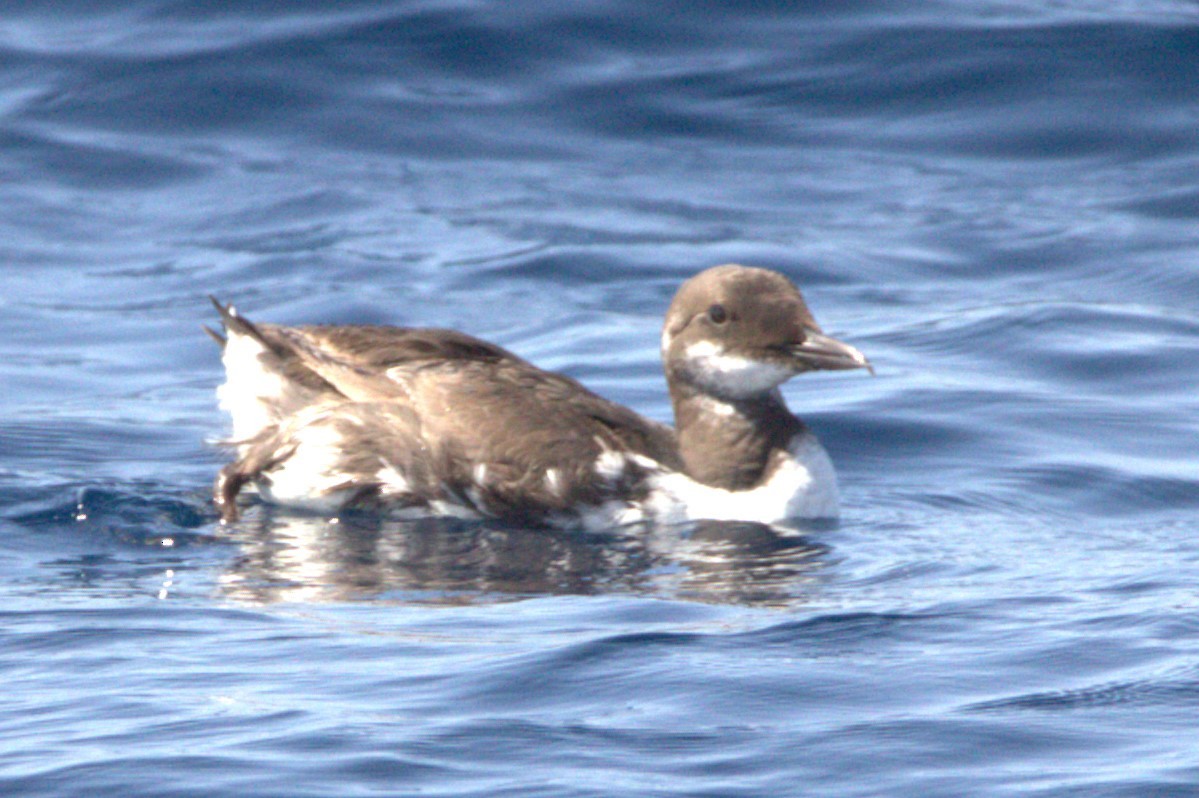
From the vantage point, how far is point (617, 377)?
11953mm

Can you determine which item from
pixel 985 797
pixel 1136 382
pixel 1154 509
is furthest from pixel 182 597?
pixel 1136 382

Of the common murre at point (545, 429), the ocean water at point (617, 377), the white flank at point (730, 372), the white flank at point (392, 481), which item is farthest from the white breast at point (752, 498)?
the white flank at point (392, 481)

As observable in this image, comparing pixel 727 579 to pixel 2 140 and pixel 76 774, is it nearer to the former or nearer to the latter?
pixel 76 774

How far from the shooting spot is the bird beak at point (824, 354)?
334 inches

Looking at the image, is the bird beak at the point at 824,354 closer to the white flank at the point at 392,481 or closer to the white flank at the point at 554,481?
the white flank at the point at 554,481

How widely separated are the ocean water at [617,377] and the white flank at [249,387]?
0.37 m

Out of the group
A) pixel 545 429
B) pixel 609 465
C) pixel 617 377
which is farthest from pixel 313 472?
pixel 617 377

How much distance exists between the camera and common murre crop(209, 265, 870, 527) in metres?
8.60

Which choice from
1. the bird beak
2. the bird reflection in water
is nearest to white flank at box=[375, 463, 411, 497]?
the bird reflection in water

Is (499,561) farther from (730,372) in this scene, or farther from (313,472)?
(730,372)

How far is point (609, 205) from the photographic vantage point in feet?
50.6

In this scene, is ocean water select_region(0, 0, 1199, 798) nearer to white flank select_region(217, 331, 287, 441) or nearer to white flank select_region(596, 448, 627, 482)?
white flank select_region(596, 448, 627, 482)

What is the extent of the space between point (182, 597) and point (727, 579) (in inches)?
77.8

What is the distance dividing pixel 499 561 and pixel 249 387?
69.4 inches
